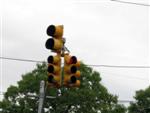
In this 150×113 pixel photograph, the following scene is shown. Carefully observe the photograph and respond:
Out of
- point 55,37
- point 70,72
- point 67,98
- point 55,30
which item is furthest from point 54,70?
point 67,98

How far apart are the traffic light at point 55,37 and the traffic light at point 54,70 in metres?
0.31

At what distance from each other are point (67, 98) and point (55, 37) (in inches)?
1879

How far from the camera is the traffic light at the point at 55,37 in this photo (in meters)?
12.7

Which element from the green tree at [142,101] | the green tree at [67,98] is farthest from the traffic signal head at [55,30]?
the green tree at [142,101]

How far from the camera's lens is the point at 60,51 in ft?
42.7

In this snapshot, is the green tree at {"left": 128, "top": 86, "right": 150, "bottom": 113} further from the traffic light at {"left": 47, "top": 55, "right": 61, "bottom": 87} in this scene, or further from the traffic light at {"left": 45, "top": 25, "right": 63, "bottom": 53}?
the traffic light at {"left": 45, "top": 25, "right": 63, "bottom": 53}

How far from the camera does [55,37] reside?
42.0 ft

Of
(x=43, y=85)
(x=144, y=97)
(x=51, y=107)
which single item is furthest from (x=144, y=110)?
(x=43, y=85)

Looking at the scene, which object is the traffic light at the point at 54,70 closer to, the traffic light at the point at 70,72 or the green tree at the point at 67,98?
the traffic light at the point at 70,72

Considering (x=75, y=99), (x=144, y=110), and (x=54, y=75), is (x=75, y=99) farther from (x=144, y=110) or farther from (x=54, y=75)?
(x=54, y=75)

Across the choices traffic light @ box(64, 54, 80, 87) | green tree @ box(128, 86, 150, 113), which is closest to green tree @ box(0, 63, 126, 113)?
green tree @ box(128, 86, 150, 113)

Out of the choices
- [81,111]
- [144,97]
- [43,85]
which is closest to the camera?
[43,85]

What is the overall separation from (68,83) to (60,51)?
901 mm

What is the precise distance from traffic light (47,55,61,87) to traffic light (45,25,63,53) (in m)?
0.31
